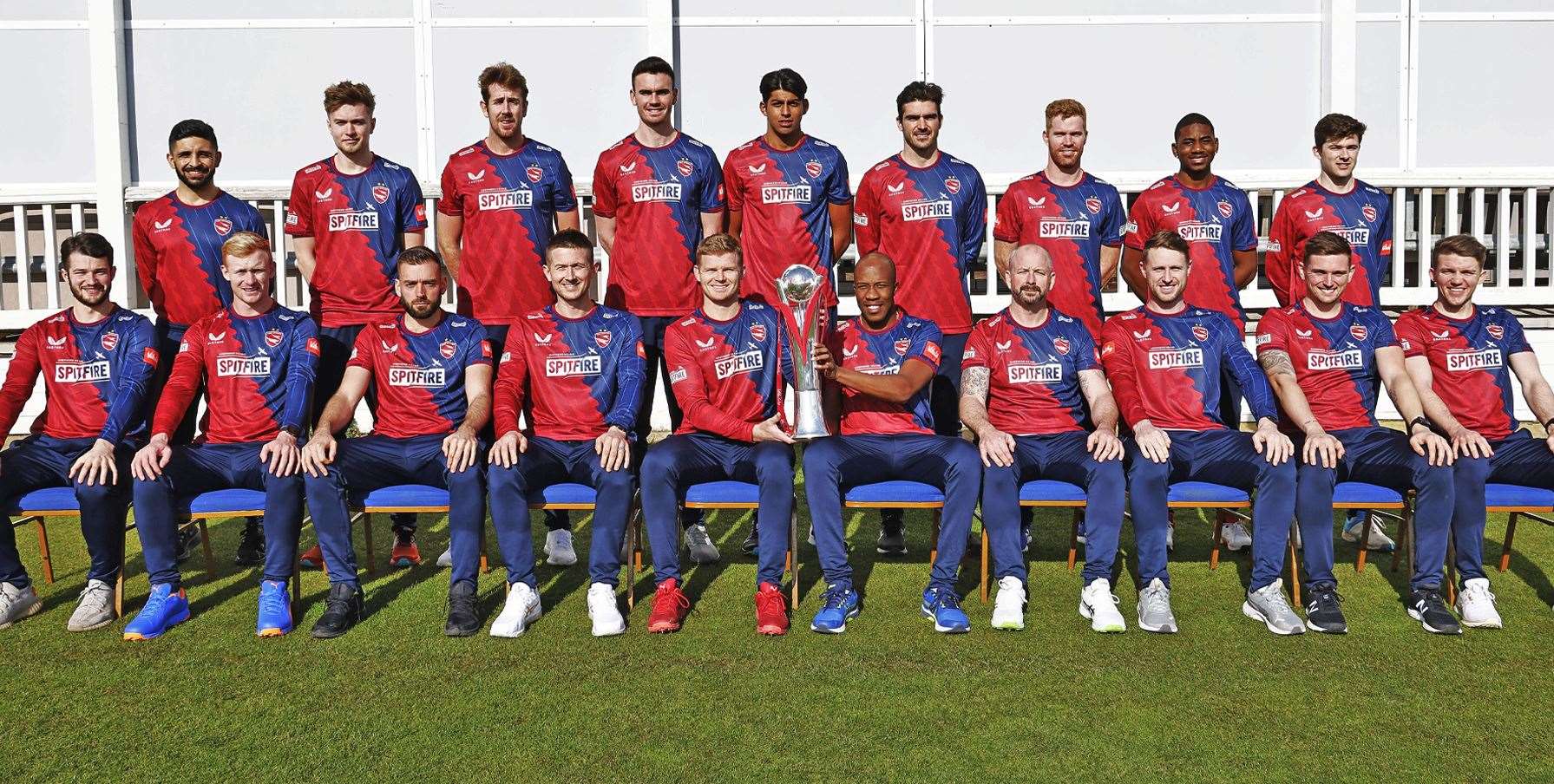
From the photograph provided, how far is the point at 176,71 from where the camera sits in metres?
9.42

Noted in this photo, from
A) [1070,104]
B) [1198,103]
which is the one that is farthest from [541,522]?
[1198,103]

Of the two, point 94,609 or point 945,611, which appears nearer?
point 945,611

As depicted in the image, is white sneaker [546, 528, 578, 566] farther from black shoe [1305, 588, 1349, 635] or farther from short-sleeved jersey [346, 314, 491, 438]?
black shoe [1305, 588, 1349, 635]

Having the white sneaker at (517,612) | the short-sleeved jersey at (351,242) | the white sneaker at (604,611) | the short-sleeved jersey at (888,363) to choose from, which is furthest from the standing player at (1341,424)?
the short-sleeved jersey at (351,242)

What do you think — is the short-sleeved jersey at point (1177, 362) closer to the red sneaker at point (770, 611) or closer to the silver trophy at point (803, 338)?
the silver trophy at point (803, 338)

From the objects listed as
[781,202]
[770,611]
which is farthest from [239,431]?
[781,202]

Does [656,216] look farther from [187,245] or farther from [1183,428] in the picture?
[1183,428]

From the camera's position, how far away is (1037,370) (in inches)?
164

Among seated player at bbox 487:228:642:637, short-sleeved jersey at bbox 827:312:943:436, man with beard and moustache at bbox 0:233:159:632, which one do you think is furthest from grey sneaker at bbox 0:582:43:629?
short-sleeved jersey at bbox 827:312:943:436

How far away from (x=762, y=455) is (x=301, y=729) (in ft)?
5.52

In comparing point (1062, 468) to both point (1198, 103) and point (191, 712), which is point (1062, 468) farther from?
point (1198, 103)

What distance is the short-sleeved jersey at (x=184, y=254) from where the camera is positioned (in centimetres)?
461

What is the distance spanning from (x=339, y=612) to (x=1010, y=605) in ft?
7.45

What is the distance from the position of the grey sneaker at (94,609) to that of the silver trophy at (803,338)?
248 centimetres
